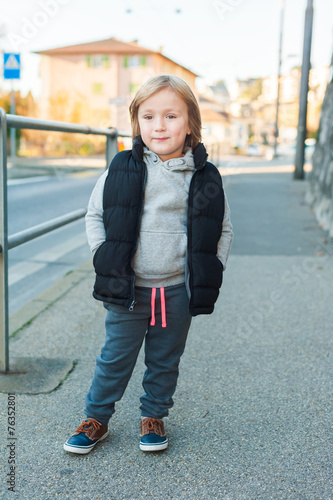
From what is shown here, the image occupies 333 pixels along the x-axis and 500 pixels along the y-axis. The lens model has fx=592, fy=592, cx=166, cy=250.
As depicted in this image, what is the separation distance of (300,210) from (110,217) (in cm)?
815

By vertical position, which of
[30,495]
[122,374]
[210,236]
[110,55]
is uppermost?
[110,55]

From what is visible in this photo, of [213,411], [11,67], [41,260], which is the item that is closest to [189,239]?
[213,411]

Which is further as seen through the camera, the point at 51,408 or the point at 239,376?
the point at 239,376

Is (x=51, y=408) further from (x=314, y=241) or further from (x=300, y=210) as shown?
(x=300, y=210)

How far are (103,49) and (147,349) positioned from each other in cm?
5903

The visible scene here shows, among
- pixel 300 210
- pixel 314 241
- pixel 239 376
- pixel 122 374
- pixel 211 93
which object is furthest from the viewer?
pixel 211 93

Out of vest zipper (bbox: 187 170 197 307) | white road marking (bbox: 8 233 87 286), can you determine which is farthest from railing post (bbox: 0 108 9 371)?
white road marking (bbox: 8 233 87 286)

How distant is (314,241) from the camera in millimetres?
6945

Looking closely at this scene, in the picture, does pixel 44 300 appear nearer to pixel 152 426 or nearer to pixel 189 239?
pixel 152 426

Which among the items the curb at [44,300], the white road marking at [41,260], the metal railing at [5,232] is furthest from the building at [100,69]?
the metal railing at [5,232]

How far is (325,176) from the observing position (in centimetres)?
866

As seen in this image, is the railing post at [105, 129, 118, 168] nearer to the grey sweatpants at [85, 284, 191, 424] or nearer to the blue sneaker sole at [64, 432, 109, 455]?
the grey sweatpants at [85, 284, 191, 424]

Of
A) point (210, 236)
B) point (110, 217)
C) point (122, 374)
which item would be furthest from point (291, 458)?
point (110, 217)

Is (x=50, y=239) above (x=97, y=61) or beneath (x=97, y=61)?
beneath
